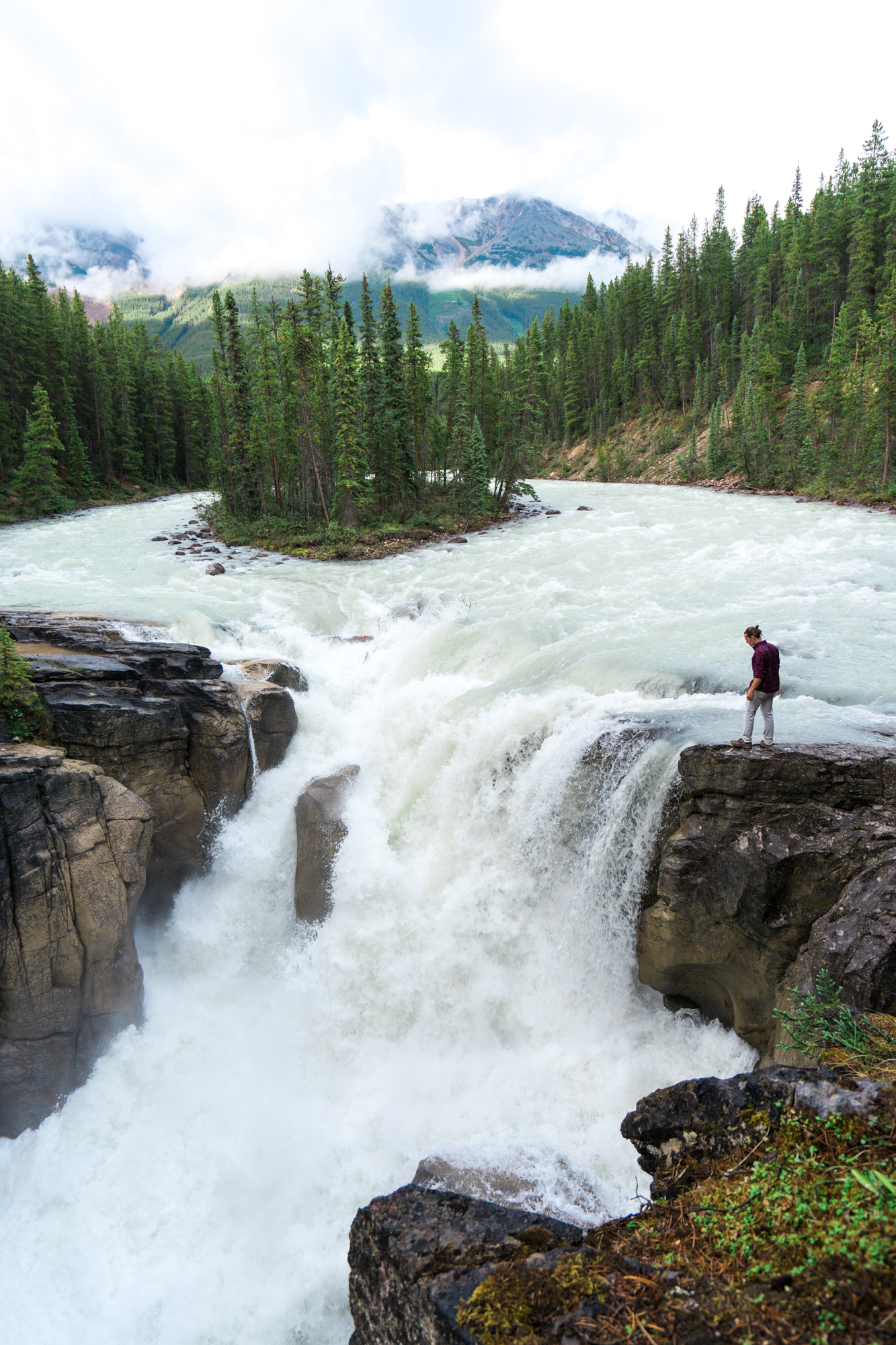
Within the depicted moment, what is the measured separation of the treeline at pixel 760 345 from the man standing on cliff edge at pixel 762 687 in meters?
37.3

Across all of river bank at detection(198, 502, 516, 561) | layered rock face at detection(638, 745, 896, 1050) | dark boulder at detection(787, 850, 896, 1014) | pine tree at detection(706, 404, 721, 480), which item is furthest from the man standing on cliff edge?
pine tree at detection(706, 404, 721, 480)

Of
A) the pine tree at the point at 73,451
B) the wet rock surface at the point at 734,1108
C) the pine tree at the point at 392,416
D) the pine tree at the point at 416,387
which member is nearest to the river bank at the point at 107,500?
the pine tree at the point at 73,451

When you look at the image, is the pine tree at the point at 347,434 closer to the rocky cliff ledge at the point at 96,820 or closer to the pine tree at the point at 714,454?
the rocky cliff ledge at the point at 96,820

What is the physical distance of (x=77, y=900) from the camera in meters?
A: 9.93

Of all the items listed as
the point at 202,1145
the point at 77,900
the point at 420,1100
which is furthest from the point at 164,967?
the point at 420,1100

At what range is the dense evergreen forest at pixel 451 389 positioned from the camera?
3997 cm

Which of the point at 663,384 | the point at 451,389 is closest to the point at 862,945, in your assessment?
the point at 451,389

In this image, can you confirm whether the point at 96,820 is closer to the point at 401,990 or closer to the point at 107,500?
the point at 401,990

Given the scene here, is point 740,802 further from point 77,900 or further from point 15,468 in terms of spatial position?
point 15,468

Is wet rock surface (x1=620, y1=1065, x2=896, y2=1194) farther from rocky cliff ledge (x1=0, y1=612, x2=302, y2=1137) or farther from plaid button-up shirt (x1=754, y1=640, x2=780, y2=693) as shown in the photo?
rocky cliff ledge (x1=0, y1=612, x2=302, y2=1137)

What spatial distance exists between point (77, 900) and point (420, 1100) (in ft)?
20.0

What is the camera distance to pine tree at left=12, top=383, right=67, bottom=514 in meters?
43.2

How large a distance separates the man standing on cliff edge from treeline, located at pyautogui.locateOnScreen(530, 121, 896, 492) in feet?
122

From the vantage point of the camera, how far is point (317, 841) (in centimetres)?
1291
